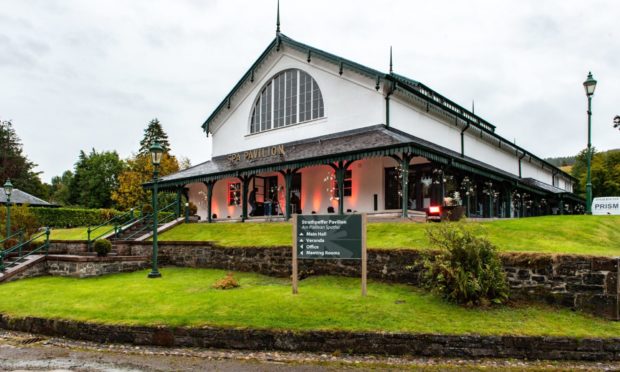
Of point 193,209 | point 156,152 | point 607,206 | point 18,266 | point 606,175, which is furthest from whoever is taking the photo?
point 606,175

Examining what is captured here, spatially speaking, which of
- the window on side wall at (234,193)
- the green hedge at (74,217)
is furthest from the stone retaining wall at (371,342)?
the green hedge at (74,217)

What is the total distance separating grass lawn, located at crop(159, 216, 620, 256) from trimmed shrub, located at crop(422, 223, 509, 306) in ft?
1.89

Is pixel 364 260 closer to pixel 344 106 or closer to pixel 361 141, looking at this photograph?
pixel 361 141

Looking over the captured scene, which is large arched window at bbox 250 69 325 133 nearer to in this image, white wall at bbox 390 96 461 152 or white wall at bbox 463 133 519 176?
white wall at bbox 390 96 461 152

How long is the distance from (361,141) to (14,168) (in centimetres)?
5653

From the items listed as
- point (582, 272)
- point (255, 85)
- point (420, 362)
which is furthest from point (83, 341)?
point (255, 85)

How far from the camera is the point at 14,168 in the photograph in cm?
5662

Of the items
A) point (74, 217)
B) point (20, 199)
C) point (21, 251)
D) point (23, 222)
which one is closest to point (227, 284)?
point (21, 251)

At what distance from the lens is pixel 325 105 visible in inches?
892

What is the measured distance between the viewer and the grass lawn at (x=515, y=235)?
9.91m

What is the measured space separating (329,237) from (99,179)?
6001 centimetres

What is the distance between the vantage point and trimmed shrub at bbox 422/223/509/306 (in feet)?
27.1

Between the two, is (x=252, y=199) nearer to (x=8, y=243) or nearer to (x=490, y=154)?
(x=8, y=243)

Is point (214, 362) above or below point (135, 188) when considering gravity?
below
